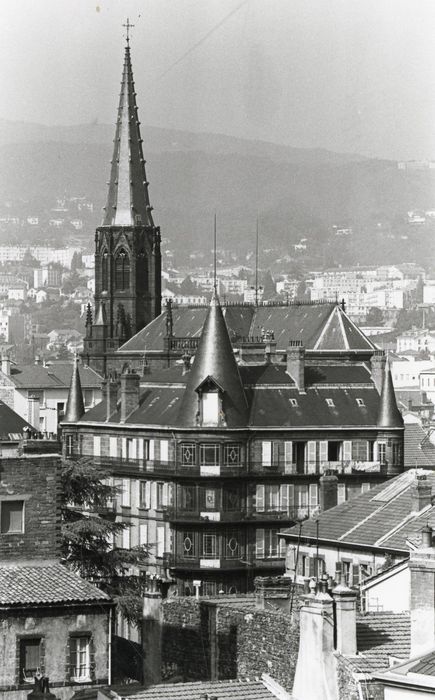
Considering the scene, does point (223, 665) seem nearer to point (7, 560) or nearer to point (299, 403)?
point (7, 560)

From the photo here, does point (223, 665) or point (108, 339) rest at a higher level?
point (108, 339)

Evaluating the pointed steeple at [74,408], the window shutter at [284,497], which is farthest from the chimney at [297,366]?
the pointed steeple at [74,408]

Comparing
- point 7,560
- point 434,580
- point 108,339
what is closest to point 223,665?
point 7,560

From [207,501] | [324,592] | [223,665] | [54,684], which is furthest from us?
[207,501]

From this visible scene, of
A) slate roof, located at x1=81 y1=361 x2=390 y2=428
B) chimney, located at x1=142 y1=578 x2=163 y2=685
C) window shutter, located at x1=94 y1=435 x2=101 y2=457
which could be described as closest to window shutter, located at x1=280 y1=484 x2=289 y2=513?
slate roof, located at x1=81 y1=361 x2=390 y2=428

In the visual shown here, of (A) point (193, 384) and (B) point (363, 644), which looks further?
(A) point (193, 384)

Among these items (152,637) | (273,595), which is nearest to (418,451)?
(152,637)
